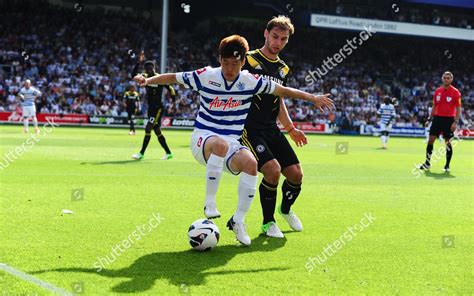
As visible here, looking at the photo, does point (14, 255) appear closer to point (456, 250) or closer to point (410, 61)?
point (456, 250)

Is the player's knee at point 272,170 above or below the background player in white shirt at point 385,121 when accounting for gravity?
above

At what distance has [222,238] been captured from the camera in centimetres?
604

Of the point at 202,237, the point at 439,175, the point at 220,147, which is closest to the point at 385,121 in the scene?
the point at 439,175

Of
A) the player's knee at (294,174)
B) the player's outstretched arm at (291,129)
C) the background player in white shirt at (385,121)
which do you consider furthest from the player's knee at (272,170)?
the background player in white shirt at (385,121)

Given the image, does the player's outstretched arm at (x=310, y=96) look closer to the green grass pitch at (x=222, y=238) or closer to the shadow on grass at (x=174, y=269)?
the green grass pitch at (x=222, y=238)

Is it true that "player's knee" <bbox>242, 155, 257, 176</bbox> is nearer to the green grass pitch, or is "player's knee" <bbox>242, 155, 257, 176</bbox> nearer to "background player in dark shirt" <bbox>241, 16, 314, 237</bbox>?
"background player in dark shirt" <bbox>241, 16, 314, 237</bbox>

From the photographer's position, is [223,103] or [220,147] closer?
[220,147]

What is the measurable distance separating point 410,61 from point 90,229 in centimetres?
5157

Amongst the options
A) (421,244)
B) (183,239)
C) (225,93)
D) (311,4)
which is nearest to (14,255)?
(183,239)

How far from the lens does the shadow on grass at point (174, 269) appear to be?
4.24 meters

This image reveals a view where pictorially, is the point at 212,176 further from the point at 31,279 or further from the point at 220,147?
the point at 31,279

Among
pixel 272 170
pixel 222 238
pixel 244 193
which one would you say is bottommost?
pixel 222 238

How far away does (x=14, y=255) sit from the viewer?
15.9 ft

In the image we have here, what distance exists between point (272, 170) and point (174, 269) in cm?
190
